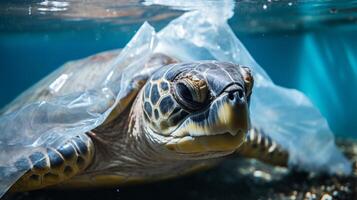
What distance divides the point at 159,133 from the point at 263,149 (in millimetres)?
1315

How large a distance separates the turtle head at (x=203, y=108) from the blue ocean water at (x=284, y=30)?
299 cm

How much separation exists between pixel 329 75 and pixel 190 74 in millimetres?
4286

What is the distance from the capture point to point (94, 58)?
3.41 m

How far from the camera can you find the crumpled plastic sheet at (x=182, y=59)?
7.68ft

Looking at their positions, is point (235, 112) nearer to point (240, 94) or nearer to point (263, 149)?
point (240, 94)

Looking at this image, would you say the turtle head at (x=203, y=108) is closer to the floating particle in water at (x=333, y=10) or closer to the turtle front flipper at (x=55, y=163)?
the turtle front flipper at (x=55, y=163)

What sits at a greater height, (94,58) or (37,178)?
(94,58)

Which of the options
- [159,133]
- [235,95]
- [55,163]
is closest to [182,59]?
[159,133]

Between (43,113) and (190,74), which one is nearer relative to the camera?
(190,74)

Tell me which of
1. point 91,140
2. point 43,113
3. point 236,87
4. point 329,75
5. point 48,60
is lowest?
point 48,60

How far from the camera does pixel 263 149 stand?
3.13 metres

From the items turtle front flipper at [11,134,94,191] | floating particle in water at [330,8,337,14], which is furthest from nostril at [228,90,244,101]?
floating particle in water at [330,8,337,14]

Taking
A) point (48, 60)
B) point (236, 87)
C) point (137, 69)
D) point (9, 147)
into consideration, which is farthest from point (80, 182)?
point (48, 60)

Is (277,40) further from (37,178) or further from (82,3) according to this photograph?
(37,178)
